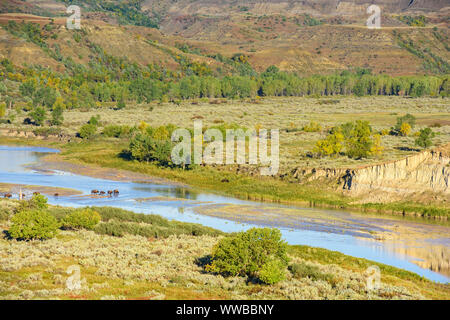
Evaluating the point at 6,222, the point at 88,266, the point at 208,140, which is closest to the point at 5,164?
the point at 208,140

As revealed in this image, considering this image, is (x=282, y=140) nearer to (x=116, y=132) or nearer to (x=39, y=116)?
(x=116, y=132)

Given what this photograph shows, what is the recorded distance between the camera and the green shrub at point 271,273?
2567 cm

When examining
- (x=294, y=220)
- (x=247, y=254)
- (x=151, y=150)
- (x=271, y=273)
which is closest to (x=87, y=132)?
(x=151, y=150)

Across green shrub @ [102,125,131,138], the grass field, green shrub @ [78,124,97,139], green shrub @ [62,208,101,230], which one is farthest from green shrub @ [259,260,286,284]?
green shrub @ [78,124,97,139]

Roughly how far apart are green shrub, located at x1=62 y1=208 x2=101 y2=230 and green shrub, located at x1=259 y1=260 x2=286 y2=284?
16335 millimetres

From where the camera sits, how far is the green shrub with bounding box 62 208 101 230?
125ft

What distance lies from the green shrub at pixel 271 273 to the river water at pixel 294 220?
34.4 feet

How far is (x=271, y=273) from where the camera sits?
25.7 meters

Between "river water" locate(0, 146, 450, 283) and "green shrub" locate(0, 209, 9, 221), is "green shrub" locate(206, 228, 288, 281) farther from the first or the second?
"green shrub" locate(0, 209, 9, 221)

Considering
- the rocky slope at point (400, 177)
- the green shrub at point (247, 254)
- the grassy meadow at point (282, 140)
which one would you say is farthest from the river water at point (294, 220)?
the green shrub at point (247, 254)

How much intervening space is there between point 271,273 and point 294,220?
66.7ft

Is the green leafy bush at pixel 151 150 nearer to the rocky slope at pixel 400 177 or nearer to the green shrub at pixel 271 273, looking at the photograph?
the rocky slope at pixel 400 177
